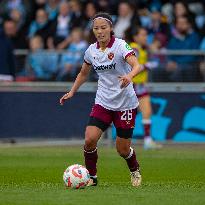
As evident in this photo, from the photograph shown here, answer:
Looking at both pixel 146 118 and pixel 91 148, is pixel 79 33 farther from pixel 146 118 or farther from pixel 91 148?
pixel 91 148

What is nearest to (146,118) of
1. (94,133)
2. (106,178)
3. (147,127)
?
(147,127)

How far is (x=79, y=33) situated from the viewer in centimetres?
2206

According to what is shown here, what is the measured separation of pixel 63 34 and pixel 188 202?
549 inches

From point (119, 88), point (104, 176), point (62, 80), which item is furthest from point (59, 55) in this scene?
point (119, 88)

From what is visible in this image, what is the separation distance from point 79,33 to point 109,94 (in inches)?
398

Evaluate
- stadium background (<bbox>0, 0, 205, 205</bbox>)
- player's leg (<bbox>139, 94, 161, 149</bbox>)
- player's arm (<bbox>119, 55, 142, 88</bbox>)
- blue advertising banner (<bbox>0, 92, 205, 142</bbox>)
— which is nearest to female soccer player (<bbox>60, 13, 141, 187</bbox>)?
player's arm (<bbox>119, 55, 142, 88</bbox>)


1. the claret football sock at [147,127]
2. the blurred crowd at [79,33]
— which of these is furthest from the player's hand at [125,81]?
the claret football sock at [147,127]

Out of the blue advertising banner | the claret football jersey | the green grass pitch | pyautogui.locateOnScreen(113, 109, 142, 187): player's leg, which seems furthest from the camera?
the blue advertising banner

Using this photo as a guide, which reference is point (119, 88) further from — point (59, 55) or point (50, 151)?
point (59, 55)

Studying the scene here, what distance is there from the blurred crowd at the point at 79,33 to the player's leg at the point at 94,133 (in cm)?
722

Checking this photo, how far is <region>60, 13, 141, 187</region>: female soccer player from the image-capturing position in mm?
11938

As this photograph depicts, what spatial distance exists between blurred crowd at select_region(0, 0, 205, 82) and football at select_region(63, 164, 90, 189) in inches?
309

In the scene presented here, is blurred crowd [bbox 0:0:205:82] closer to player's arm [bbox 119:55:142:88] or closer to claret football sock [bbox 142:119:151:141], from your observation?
claret football sock [bbox 142:119:151:141]

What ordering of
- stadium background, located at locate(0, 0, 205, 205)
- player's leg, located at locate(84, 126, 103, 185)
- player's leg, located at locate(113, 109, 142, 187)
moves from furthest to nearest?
1. stadium background, located at locate(0, 0, 205, 205)
2. player's leg, located at locate(113, 109, 142, 187)
3. player's leg, located at locate(84, 126, 103, 185)
